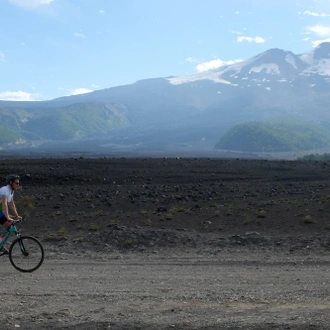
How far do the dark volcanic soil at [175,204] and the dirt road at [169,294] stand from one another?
2613 millimetres

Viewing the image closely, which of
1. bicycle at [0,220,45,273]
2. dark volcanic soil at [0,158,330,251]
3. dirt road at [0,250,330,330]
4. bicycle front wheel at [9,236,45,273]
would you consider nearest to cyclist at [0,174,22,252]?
bicycle at [0,220,45,273]

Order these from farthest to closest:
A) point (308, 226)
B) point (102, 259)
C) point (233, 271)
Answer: point (308, 226) < point (102, 259) < point (233, 271)

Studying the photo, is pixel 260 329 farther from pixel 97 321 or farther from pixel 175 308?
pixel 97 321

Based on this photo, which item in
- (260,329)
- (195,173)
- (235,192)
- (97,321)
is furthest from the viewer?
(195,173)

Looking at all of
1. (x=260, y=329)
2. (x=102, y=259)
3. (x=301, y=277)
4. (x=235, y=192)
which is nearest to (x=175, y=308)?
(x=260, y=329)

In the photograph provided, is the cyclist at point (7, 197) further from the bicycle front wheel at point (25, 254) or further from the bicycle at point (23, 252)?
the bicycle front wheel at point (25, 254)

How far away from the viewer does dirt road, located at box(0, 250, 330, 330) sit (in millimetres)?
6750

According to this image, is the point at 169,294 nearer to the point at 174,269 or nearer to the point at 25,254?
the point at 174,269

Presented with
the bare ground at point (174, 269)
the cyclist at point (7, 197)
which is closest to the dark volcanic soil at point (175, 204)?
the bare ground at point (174, 269)

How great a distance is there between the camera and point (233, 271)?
11.3 metres

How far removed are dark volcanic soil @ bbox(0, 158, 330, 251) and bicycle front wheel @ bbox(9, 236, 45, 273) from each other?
437 cm

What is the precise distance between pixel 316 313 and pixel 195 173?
4300 centimetres

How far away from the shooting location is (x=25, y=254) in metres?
10.4

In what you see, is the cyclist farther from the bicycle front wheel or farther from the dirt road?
the dirt road
